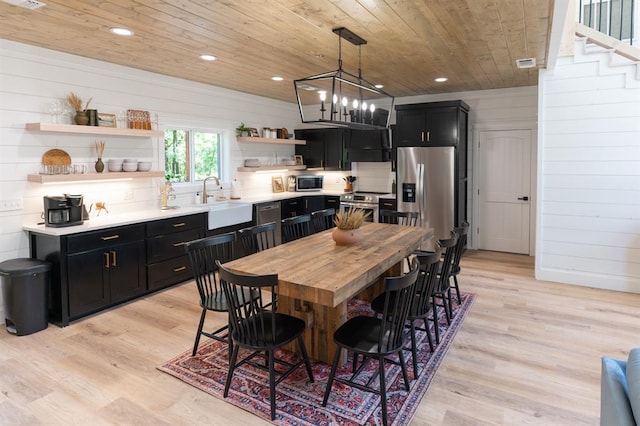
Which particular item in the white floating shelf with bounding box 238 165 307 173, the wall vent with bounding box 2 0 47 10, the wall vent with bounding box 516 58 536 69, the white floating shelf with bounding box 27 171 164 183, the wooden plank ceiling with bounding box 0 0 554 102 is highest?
the wall vent with bounding box 516 58 536 69

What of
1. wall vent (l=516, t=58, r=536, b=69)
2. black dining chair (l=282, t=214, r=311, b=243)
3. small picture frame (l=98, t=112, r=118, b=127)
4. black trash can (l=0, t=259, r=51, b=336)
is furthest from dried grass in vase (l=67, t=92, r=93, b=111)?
wall vent (l=516, t=58, r=536, b=69)

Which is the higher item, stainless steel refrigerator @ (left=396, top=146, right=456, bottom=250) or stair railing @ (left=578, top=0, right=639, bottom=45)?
stair railing @ (left=578, top=0, right=639, bottom=45)

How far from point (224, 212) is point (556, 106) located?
14.5ft

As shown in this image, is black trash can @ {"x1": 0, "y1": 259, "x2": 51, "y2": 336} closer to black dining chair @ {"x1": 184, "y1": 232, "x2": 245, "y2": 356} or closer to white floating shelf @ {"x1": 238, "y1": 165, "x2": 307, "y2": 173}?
black dining chair @ {"x1": 184, "y1": 232, "x2": 245, "y2": 356}

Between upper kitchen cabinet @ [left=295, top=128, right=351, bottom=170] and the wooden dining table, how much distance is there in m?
3.79

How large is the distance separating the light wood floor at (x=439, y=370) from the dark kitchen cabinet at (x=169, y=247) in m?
0.26

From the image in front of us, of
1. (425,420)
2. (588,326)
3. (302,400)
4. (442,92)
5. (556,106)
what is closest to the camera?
(425,420)

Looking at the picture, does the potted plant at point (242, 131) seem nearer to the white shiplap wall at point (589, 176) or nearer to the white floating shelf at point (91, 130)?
the white floating shelf at point (91, 130)

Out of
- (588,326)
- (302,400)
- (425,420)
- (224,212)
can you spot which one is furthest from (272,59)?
(588,326)

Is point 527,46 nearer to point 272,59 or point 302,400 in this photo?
point 272,59

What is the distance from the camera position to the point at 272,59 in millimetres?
4496

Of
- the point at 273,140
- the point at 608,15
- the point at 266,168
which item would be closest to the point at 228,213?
the point at 266,168

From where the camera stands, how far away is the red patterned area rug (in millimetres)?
2527

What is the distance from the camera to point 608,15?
540cm
